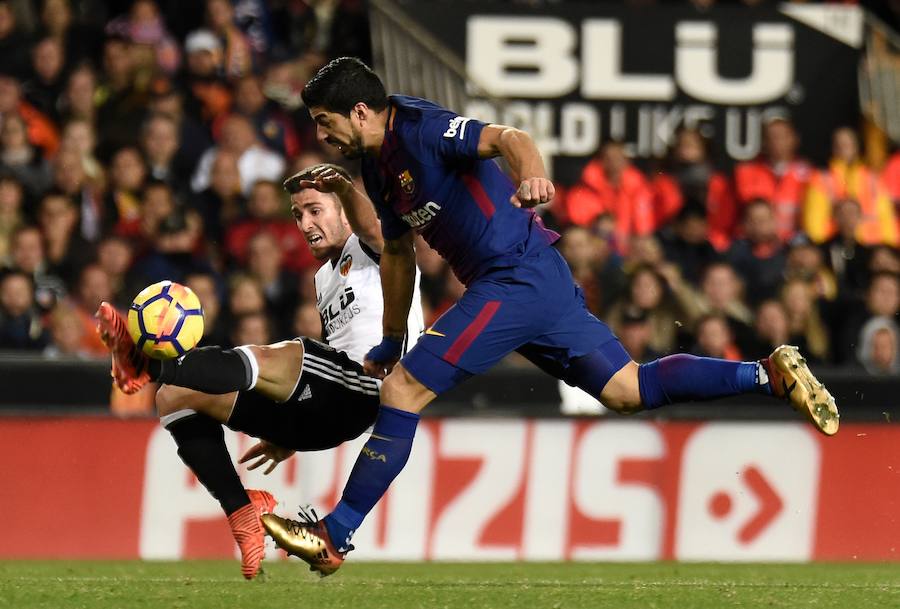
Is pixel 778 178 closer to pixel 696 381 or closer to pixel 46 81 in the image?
pixel 46 81

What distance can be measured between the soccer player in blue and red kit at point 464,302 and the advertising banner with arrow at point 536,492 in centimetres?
317

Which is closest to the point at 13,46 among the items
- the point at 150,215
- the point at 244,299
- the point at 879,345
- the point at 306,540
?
the point at 150,215

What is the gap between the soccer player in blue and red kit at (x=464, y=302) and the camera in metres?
6.43

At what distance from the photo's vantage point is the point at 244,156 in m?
12.2

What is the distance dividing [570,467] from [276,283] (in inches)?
98.6

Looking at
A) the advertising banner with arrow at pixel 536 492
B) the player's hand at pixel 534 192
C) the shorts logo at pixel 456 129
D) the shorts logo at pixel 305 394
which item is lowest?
the advertising banner with arrow at pixel 536 492

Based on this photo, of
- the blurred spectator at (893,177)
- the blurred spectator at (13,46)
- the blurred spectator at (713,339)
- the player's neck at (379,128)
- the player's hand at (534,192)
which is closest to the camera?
the player's hand at (534,192)

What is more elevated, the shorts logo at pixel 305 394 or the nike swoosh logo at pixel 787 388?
the nike swoosh logo at pixel 787 388

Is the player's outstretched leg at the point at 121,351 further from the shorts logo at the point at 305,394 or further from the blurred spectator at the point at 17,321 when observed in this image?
the blurred spectator at the point at 17,321

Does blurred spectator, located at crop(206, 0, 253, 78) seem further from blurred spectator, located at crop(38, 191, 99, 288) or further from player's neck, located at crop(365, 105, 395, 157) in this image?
player's neck, located at crop(365, 105, 395, 157)

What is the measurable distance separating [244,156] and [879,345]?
4577mm

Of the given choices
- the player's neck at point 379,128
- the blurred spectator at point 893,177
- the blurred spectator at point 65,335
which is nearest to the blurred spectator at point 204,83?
the blurred spectator at point 65,335

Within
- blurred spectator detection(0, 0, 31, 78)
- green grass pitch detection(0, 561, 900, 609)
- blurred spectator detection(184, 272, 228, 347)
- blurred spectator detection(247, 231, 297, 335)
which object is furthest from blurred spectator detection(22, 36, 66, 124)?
green grass pitch detection(0, 561, 900, 609)

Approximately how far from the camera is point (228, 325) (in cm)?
1084
